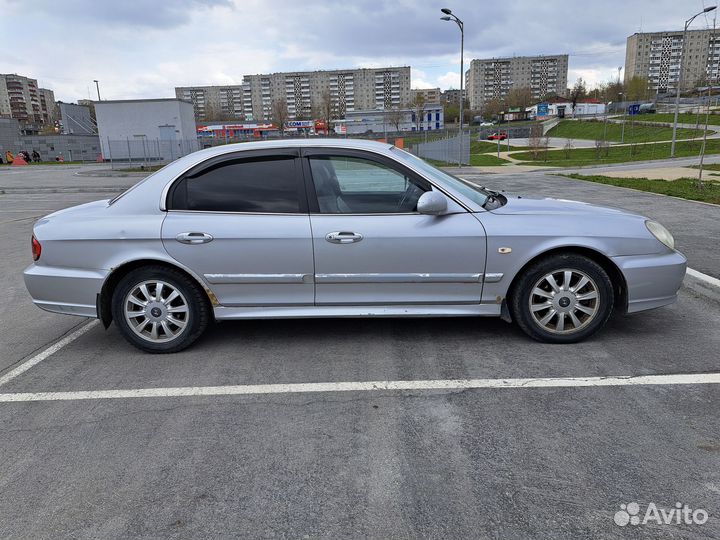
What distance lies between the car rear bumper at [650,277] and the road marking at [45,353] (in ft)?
14.9

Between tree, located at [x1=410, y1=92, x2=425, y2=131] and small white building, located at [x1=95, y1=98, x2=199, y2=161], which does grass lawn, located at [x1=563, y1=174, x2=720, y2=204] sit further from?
tree, located at [x1=410, y1=92, x2=425, y2=131]

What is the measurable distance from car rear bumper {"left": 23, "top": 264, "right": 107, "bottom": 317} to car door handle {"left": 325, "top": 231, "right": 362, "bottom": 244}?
1.77 m

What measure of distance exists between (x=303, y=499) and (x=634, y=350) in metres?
2.91

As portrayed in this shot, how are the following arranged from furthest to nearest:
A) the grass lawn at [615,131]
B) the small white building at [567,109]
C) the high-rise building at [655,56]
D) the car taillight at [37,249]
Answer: the high-rise building at [655,56] < the small white building at [567,109] < the grass lawn at [615,131] < the car taillight at [37,249]

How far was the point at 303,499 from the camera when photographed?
2.54 meters

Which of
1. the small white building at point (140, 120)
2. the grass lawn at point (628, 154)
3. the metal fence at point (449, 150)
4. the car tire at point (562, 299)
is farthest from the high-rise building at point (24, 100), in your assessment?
the car tire at point (562, 299)

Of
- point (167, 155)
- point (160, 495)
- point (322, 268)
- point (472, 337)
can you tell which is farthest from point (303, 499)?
point (167, 155)

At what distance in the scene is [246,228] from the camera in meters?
4.16

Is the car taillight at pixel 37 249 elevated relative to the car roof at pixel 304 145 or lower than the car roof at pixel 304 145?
lower

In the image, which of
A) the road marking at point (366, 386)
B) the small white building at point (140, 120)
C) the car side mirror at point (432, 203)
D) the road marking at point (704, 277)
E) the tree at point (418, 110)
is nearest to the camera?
the road marking at point (366, 386)

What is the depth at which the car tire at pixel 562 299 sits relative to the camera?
4.16 metres

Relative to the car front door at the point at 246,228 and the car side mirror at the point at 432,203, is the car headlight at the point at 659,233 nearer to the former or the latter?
the car side mirror at the point at 432,203

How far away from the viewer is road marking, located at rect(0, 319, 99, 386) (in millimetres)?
4105

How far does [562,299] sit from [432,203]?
4.12 feet
